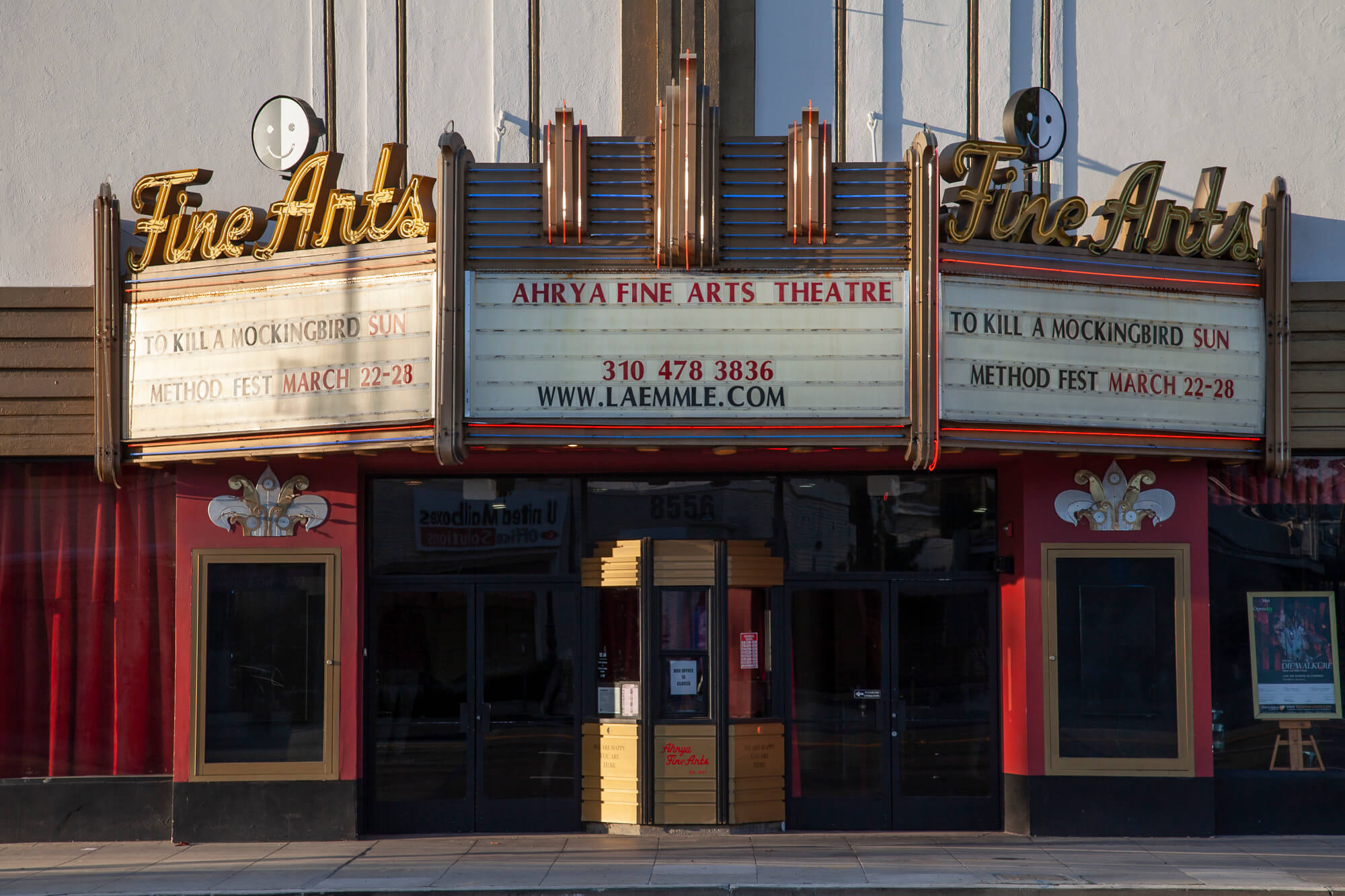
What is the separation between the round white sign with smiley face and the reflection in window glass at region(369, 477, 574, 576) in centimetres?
347

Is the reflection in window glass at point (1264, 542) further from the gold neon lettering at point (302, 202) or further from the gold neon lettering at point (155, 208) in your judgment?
the gold neon lettering at point (155, 208)

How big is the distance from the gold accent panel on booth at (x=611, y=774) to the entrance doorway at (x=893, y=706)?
5.31ft

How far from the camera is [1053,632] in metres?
12.6

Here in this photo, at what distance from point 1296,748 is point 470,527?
8.75 m

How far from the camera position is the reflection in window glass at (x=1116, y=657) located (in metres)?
12.5

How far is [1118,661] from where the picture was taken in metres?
12.6

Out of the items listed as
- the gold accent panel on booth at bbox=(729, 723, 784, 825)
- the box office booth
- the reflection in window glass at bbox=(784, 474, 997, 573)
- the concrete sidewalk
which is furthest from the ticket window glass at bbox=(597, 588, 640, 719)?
the reflection in window glass at bbox=(784, 474, 997, 573)

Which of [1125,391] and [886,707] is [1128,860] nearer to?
[886,707]

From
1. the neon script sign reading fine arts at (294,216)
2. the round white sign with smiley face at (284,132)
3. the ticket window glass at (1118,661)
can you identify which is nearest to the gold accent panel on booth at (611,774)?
the ticket window glass at (1118,661)

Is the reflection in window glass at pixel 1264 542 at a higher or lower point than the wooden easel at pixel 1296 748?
higher

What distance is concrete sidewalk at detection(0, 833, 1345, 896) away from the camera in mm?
10344

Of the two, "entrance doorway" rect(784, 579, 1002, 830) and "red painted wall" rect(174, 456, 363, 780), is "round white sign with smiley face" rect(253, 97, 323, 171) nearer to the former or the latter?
"red painted wall" rect(174, 456, 363, 780)

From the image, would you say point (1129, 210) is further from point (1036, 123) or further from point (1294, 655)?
point (1294, 655)

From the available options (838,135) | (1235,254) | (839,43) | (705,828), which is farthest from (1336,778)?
(839,43)
